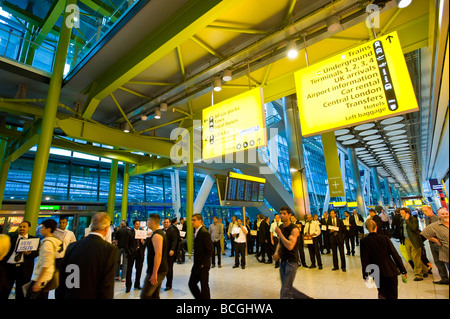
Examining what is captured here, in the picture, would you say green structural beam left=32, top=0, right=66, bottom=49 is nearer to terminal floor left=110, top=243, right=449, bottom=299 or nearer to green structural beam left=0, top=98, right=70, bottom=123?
green structural beam left=0, top=98, right=70, bottom=123

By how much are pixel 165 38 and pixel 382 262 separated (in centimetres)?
580

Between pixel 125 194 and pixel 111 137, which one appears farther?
pixel 125 194

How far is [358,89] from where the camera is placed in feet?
12.4

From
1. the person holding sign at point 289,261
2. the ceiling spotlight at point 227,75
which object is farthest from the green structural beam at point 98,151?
the person holding sign at point 289,261

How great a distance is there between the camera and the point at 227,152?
5.05 meters

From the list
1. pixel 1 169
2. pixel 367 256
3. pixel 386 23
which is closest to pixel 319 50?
pixel 386 23

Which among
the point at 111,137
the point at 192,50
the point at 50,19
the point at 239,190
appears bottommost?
the point at 239,190

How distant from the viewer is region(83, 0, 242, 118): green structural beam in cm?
434

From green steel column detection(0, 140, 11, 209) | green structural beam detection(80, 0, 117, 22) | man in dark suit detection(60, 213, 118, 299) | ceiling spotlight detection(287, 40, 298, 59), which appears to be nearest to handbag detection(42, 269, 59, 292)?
man in dark suit detection(60, 213, 118, 299)

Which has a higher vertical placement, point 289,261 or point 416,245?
point 289,261

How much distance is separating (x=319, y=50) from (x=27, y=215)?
341 inches

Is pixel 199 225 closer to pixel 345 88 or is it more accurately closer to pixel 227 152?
pixel 227 152

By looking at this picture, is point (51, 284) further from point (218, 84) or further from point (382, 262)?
point (218, 84)

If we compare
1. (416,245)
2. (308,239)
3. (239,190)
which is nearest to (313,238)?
(308,239)
